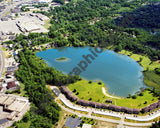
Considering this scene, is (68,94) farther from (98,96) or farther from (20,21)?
(20,21)

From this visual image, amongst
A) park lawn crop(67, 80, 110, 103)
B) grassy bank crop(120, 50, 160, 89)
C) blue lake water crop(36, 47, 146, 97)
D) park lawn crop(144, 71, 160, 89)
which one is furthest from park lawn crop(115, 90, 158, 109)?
grassy bank crop(120, 50, 160, 89)

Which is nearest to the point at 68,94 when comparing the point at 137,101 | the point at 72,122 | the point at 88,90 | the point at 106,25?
the point at 88,90

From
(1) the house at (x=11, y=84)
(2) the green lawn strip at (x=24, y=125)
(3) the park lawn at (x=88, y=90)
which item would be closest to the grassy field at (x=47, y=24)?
(1) the house at (x=11, y=84)

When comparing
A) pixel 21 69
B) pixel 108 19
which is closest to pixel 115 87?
pixel 21 69

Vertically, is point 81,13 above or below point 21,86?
above

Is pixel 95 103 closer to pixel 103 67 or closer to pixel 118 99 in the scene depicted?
pixel 118 99

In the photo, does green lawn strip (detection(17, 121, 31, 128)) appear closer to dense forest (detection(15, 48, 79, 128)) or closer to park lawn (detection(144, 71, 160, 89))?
dense forest (detection(15, 48, 79, 128))
